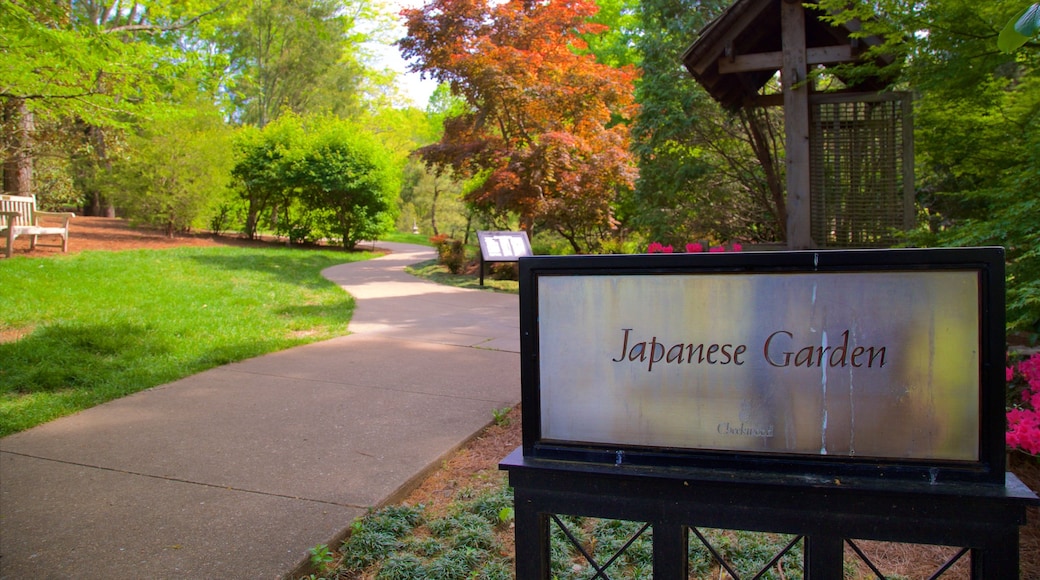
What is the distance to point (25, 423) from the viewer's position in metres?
4.12

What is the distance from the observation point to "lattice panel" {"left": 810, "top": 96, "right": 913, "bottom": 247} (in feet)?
26.1

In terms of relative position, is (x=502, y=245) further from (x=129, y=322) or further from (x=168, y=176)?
(x=168, y=176)

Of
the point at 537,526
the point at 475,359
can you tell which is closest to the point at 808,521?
the point at 537,526

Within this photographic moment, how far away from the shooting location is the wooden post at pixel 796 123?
24.8 ft

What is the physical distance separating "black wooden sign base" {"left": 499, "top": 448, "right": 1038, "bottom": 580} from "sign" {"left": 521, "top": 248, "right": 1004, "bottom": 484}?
0.06m

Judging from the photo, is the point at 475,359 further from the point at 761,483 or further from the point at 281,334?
the point at 761,483

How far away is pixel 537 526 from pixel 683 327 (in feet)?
2.02

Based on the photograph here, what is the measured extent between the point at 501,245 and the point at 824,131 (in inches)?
221

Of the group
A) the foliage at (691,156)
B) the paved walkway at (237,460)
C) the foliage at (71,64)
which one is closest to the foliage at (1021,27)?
the paved walkway at (237,460)

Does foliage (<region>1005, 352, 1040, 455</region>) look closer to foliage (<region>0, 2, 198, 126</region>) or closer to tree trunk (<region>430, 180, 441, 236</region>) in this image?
foliage (<region>0, 2, 198, 126</region>)

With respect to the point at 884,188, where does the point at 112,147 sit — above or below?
above

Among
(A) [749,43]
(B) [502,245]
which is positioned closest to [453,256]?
(B) [502,245]

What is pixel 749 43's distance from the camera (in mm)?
8227

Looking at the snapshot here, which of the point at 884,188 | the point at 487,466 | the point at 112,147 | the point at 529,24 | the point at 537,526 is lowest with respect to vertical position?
the point at 487,466
